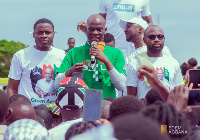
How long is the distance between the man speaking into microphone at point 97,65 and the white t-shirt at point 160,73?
0.33 meters

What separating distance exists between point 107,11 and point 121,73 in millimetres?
2541

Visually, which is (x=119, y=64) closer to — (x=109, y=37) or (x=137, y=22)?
(x=137, y=22)

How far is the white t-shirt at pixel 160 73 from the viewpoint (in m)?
6.80

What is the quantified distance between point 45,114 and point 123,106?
105 inches

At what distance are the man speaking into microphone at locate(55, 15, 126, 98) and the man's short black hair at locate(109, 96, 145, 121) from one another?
2476mm

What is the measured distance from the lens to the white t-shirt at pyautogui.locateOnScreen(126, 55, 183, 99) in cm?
680

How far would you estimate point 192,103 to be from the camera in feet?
13.6

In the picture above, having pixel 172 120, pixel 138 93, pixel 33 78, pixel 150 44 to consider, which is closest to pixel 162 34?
pixel 150 44

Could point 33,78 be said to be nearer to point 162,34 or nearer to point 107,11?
point 162,34

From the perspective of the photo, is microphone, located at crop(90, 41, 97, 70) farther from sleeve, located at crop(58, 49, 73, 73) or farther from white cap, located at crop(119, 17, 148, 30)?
white cap, located at crop(119, 17, 148, 30)

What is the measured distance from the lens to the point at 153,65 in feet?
22.5

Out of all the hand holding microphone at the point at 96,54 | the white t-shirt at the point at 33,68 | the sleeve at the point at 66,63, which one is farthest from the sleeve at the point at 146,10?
the hand holding microphone at the point at 96,54

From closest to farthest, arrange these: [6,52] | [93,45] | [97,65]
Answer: [93,45], [97,65], [6,52]

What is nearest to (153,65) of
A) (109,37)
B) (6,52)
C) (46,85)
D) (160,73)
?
(160,73)
